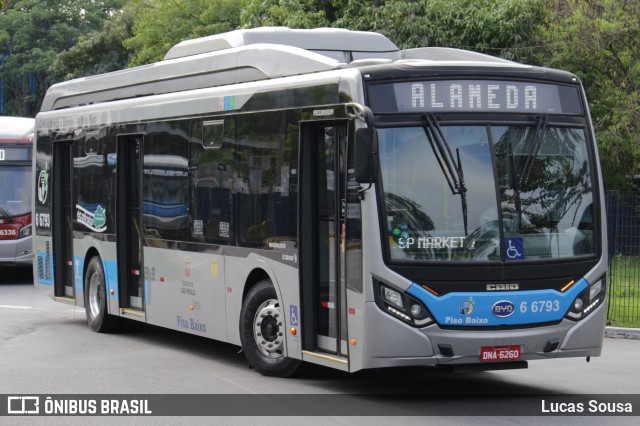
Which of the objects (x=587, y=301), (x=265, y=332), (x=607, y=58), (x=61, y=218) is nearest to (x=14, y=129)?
(x=61, y=218)

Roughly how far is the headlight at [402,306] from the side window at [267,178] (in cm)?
151

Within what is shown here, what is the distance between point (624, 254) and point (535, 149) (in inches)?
286

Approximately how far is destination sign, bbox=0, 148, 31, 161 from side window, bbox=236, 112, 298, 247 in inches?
527

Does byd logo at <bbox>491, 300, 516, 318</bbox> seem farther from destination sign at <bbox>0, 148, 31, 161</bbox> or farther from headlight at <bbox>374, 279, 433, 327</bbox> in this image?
destination sign at <bbox>0, 148, 31, 161</bbox>

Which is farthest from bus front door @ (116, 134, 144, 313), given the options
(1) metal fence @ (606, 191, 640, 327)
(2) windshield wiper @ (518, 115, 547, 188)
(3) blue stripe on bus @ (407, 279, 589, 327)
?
(1) metal fence @ (606, 191, 640, 327)

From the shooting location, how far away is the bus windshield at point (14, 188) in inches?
966

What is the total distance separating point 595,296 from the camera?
10.7 metres

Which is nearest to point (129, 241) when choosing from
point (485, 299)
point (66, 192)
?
point (66, 192)

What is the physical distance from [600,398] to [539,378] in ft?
4.21

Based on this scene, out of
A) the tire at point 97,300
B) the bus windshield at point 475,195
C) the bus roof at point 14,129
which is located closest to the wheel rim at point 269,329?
the bus windshield at point 475,195

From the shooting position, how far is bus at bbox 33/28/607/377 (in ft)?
32.9

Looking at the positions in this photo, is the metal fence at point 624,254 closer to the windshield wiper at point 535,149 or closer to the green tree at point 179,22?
the windshield wiper at point 535,149

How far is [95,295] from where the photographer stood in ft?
53.7

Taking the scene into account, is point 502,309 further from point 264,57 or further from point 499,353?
point 264,57
